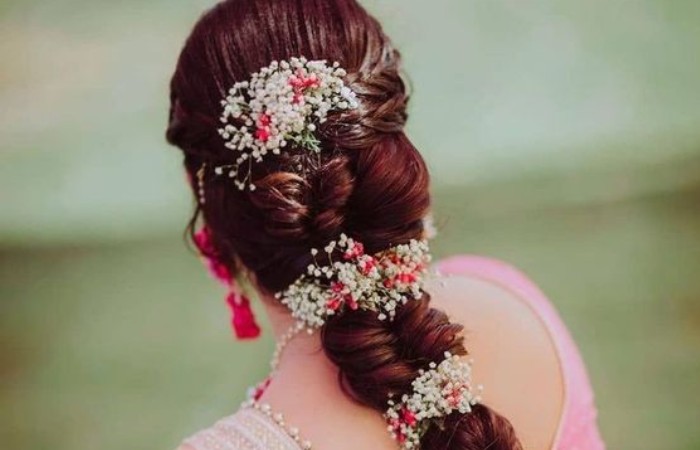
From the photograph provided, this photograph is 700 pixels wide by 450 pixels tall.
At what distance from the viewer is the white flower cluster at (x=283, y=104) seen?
1.02 metres

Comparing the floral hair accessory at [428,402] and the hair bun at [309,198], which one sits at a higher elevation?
the hair bun at [309,198]

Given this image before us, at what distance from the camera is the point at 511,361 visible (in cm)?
112

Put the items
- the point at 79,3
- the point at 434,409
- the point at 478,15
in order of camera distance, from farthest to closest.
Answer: the point at 478,15 → the point at 79,3 → the point at 434,409

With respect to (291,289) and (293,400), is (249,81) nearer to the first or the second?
(291,289)

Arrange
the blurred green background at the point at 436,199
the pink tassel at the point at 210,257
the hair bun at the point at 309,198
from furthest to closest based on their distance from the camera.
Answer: the blurred green background at the point at 436,199 < the pink tassel at the point at 210,257 < the hair bun at the point at 309,198

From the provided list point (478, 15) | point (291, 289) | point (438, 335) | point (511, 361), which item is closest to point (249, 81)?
point (291, 289)

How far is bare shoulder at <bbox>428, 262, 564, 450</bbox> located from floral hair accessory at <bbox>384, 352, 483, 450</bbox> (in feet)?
0.24

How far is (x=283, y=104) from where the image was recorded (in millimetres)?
1036

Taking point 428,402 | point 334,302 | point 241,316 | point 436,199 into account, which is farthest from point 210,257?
point 436,199

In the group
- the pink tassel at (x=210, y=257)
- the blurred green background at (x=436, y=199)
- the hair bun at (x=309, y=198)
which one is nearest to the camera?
the hair bun at (x=309, y=198)

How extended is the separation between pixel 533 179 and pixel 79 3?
1.40 metres

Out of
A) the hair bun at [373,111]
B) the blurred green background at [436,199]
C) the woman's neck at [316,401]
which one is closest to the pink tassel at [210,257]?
the woman's neck at [316,401]

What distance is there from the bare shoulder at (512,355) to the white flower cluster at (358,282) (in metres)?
0.10

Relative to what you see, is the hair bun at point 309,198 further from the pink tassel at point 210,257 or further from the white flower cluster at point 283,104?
the pink tassel at point 210,257
